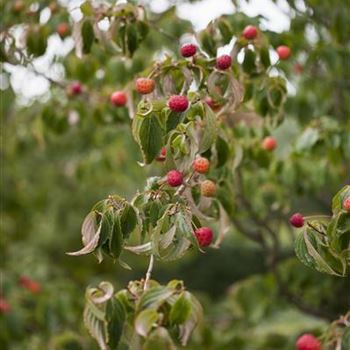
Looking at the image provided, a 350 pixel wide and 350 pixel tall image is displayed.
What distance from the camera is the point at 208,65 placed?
2.34 metres

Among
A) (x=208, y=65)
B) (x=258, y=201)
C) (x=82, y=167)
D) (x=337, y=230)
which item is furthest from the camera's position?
(x=82, y=167)

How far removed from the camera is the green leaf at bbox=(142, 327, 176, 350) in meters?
1.70

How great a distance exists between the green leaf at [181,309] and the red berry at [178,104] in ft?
1.61

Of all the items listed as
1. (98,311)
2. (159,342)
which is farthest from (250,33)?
(159,342)

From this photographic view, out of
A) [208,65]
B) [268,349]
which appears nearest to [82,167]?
[268,349]

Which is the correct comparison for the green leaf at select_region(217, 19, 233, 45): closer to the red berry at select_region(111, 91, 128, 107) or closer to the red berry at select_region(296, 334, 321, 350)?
the red berry at select_region(111, 91, 128, 107)

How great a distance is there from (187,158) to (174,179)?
10cm

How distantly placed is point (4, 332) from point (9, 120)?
1955 millimetres

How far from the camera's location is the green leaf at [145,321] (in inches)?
67.1

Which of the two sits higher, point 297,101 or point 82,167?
point 297,101

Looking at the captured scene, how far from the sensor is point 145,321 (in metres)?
1.72

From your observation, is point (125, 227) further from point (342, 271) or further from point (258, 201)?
point (258, 201)

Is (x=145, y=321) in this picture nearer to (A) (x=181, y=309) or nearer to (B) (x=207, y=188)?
(A) (x=181, y=309)

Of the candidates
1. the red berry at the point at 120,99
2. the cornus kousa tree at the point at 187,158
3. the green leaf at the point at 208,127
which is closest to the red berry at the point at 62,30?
the cornus kousa tree at the point at 187,158
